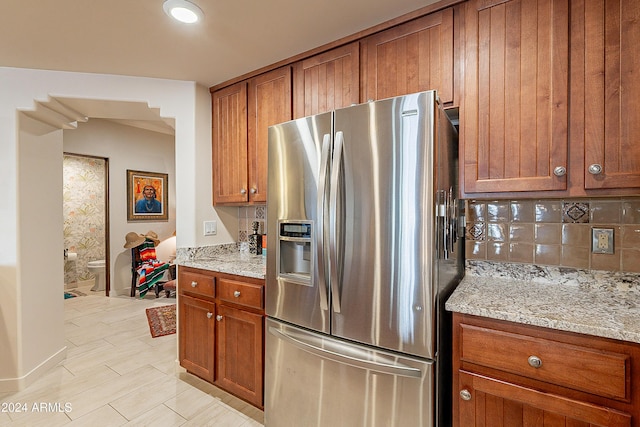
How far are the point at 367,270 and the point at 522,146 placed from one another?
87 cm

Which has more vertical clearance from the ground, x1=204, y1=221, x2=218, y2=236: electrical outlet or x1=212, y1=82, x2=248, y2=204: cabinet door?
x1=212, y1=82, x2=248, y2=204: cabinet door

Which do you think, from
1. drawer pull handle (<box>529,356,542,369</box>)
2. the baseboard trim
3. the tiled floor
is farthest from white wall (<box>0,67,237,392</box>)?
drawer pull handle (<box>529,356,542,369</box>)

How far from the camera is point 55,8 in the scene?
1.58 m

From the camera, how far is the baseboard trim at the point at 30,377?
88.5 inches

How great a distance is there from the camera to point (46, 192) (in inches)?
99.3

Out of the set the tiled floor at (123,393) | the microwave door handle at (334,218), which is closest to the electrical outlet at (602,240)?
the microwave door handle at (334,218)

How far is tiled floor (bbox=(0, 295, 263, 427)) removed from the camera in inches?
76.2

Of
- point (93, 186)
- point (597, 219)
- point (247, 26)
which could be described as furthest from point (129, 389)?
point (93, 186)

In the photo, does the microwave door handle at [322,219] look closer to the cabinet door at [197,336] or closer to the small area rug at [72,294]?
the cabinet door at [197,336]

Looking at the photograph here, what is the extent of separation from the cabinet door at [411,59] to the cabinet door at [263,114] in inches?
24.5

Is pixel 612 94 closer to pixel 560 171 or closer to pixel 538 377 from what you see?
pixel 560 171

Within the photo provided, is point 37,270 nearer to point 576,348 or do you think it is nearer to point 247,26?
point 247,26

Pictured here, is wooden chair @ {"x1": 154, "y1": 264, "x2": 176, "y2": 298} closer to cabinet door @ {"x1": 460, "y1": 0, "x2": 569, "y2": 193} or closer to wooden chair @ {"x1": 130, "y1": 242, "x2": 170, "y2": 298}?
wooden chair @ {"x1": 130, "y1": 242, "x2": 170, "y2": 298}

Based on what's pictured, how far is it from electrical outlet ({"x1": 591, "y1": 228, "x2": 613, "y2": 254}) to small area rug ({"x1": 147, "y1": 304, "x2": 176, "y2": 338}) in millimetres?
3567
